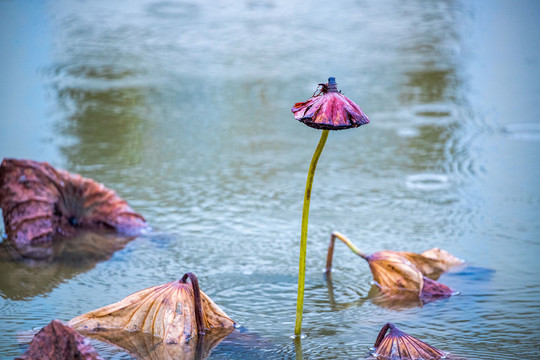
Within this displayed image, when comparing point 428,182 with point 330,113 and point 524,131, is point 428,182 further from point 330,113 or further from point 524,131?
point 330,113

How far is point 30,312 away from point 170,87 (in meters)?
2.40

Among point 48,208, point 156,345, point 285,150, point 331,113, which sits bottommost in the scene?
point 156,345

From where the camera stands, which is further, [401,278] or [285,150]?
[285,150]

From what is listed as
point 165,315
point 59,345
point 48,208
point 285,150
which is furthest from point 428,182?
point 59,345

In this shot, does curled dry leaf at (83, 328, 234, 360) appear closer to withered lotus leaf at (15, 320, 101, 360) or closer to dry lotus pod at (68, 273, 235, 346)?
dry lotus pod at (68, 273, 235, 346)

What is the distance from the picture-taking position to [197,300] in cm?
146

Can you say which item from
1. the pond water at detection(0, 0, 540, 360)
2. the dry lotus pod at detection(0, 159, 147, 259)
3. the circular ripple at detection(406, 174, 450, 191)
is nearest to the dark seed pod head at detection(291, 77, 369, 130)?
the pond water at detection(0, 0, 540, 360)

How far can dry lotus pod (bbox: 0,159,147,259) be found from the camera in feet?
7.10

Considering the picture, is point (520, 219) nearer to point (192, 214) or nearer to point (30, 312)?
point (192, 214)

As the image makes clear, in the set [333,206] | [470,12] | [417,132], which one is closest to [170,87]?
[417,132]

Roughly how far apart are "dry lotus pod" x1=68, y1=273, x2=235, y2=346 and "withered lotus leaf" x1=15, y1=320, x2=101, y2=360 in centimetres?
29

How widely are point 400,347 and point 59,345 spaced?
65cm

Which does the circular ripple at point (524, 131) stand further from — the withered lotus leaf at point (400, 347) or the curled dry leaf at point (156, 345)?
the curled dry leaf at point (156, 345)

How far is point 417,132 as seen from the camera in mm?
3312
